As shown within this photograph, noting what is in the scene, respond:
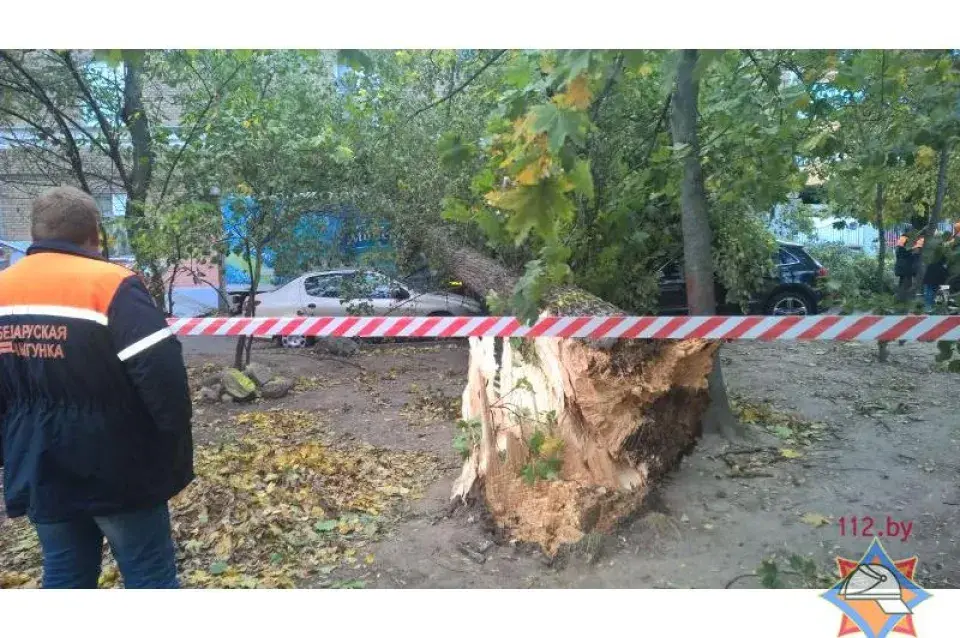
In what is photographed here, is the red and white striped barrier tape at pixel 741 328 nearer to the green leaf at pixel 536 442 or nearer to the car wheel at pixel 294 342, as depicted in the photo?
the green leaf at pixel 536 442

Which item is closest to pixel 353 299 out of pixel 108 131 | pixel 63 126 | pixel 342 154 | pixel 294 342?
pixel 294 342

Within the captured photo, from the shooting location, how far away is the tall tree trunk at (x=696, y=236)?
4699 mm

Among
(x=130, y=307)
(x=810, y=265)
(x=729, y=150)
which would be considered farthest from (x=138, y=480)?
(x=810, y=265)

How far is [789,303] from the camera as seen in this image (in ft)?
33.7

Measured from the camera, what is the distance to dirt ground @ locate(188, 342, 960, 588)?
3699 millimetres

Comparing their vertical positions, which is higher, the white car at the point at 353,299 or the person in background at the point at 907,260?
the person in background at the point at 907,260

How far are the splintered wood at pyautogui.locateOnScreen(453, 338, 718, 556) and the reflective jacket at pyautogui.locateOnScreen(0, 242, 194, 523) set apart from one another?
2043 millimetres

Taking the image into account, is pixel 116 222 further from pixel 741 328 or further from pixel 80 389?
pixel 741 328

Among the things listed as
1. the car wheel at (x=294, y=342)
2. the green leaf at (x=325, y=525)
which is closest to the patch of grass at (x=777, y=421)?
the green leaf at (x=325, y=525)

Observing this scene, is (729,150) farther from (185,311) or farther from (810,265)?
(810,265)

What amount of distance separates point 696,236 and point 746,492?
5.85ft

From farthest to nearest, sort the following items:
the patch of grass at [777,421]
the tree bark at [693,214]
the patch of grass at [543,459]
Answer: the patch of grass at [777,421] → the tree bark at [693,214] → the patch of grass at [543,459]

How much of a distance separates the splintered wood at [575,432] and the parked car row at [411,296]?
3108 mm

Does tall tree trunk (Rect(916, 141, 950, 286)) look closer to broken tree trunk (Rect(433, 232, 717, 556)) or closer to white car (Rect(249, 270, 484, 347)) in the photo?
broken tree trunk (Rect(433, 232, 717, 556))
